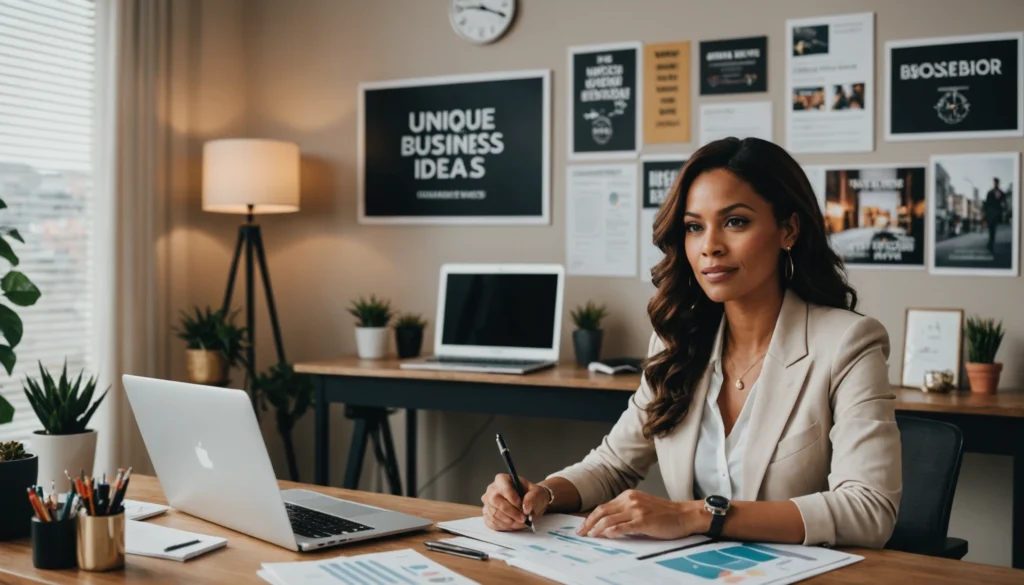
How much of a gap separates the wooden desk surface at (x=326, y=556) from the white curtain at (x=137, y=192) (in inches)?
87.3

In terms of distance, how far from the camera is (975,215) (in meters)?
3.12

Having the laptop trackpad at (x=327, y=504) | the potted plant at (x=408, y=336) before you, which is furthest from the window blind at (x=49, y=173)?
the laptop trackpad at (x=327, y=504)

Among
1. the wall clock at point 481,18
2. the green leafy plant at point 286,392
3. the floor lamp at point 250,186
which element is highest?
the wall clock at point 481,18

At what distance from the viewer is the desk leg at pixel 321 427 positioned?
3.46 metres

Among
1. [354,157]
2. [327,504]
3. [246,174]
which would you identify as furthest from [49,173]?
[327,504]

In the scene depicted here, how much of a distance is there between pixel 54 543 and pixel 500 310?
7.33 ft

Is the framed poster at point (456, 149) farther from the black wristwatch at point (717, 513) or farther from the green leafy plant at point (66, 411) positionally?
the black wristwatch at point (717, 513)

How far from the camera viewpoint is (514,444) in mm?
3848

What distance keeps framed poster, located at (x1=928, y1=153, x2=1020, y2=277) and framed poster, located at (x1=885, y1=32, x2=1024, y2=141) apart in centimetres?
9

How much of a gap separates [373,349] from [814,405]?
2206mm

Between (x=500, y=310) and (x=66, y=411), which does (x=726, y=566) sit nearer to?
(x=66, y=411)

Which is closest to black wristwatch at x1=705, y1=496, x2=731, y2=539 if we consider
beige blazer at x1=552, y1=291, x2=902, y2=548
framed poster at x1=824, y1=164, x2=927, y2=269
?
beige blazer at x1=552, y1=291, x2=902, y2=548

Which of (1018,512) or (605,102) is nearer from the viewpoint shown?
(1018,512)

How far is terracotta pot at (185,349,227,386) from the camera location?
3.64 meters
